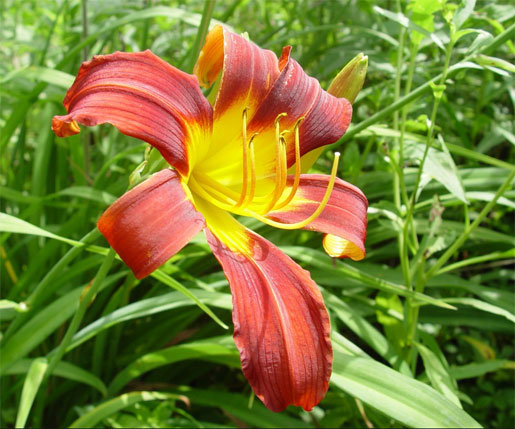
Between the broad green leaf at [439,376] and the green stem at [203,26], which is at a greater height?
the green stem at [203,26]

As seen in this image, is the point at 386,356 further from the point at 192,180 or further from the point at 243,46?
the point at 243,46

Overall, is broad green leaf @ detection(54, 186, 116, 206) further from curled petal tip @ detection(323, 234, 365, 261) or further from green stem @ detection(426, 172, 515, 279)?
green stem @ detection(426, 172, 515, 279)

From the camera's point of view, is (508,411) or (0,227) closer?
(0,227)

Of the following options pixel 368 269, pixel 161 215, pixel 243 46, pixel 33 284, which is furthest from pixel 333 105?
pixel 33 284

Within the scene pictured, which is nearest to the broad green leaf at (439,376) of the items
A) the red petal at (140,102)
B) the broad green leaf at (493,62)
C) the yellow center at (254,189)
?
the yellow center at (254,189)

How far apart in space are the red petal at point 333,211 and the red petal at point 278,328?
0.12m

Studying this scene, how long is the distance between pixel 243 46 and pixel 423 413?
69 centimetres

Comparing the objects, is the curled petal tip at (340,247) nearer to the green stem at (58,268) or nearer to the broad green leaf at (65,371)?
the green stem at (58,268)

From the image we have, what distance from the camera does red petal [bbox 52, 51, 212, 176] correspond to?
76 centimetres

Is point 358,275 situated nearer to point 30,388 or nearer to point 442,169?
point 442,169

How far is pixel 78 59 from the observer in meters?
2.02

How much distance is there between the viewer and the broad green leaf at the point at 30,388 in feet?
3.66

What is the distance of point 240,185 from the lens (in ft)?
3.46

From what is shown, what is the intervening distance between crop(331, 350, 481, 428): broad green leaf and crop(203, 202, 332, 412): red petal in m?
0.28
